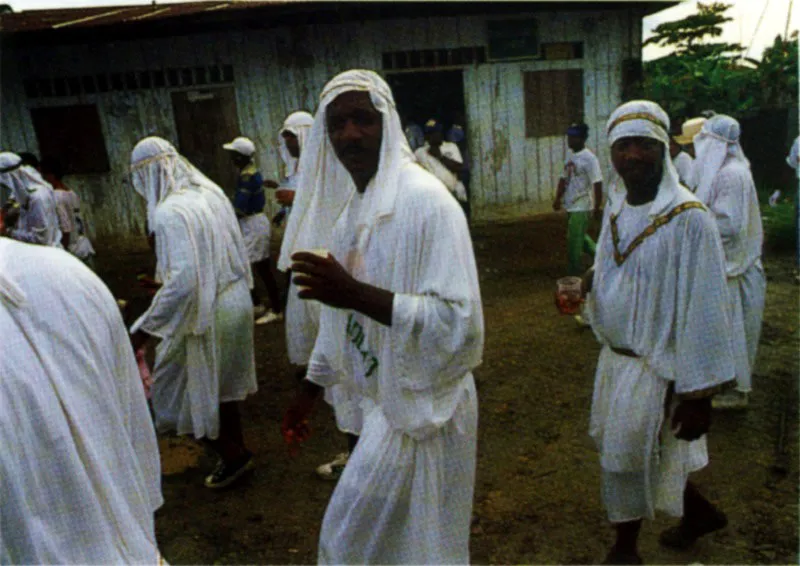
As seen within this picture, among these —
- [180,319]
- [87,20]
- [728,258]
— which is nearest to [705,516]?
[728,258]

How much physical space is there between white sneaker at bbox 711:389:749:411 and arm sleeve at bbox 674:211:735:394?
81.3 inches

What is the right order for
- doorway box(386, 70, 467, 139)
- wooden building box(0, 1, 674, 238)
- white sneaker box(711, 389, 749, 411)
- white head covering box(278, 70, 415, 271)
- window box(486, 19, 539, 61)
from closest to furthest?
white head covering box(278, 70, 415, 271) → white sneaker box(711, 389, 749, 411) → wooden building box(0, 1, 674, 238) → window box(486, 19, 539, 61) → doorway box(386, 70, 467, 139)

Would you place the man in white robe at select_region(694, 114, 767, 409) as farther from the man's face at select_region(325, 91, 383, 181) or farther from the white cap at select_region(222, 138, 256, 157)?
the white cap at select_region(222, 138, 256, 157)

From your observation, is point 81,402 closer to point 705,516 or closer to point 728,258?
point 705,516

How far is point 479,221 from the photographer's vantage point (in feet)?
35.4

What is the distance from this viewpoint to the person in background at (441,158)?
7.15 meters

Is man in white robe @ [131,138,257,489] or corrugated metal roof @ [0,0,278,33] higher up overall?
corrugated metal roof @ [0,0,278,33]

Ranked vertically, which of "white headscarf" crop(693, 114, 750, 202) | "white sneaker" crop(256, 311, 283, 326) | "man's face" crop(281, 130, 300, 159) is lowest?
"white sneaker" crop(256, 311, 283, 326)

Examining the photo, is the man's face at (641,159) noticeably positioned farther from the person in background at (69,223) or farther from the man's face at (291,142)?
the person in background at (69,223)

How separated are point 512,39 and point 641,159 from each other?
8312 mm

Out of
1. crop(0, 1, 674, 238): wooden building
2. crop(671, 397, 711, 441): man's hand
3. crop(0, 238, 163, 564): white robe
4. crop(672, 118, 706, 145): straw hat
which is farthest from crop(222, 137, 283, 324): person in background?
crop(0, 238, 163, 564): white robe

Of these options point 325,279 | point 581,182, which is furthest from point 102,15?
point 325,279

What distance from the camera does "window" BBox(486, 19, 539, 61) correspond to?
10.1 m

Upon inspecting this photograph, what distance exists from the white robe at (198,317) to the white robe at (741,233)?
2912 millimetres
